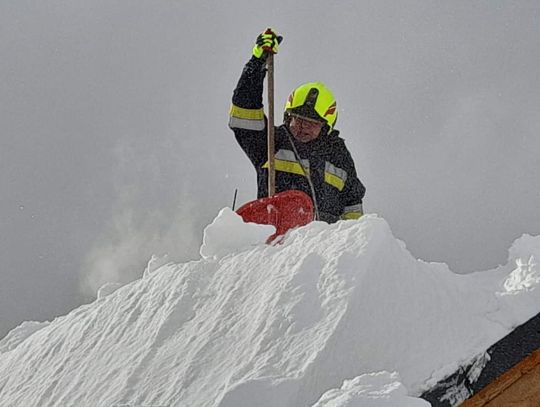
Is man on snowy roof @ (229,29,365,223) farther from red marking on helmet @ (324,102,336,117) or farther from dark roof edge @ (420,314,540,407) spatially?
dark roof edge @ (420,314,540,407)

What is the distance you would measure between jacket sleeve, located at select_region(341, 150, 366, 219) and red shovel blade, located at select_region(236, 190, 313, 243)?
2010 millimetres

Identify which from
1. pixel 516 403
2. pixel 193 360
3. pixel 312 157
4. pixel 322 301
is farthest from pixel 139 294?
pixel 312 157

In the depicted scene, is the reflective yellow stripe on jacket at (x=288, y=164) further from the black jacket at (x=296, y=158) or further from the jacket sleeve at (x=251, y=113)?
the jacket sleeve at (x=251, y=113)

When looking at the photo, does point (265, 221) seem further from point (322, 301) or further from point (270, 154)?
point (322, 301)

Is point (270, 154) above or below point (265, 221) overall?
above

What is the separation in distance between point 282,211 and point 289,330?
1.74 m

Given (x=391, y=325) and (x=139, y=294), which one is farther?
(x=139, y=294)

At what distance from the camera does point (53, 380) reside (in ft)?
9.76

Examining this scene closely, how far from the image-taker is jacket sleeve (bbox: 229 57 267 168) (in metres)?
5.69

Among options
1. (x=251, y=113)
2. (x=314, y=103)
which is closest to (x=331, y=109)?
(x=314, y=103)

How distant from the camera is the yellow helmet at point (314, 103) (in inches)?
247

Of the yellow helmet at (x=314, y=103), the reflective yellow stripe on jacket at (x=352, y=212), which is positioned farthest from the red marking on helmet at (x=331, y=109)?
the reflective yellow stripe on jacket at (x=352, y=212)

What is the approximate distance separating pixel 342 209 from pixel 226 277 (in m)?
3.39

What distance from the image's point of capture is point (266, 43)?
5566 millimetres
